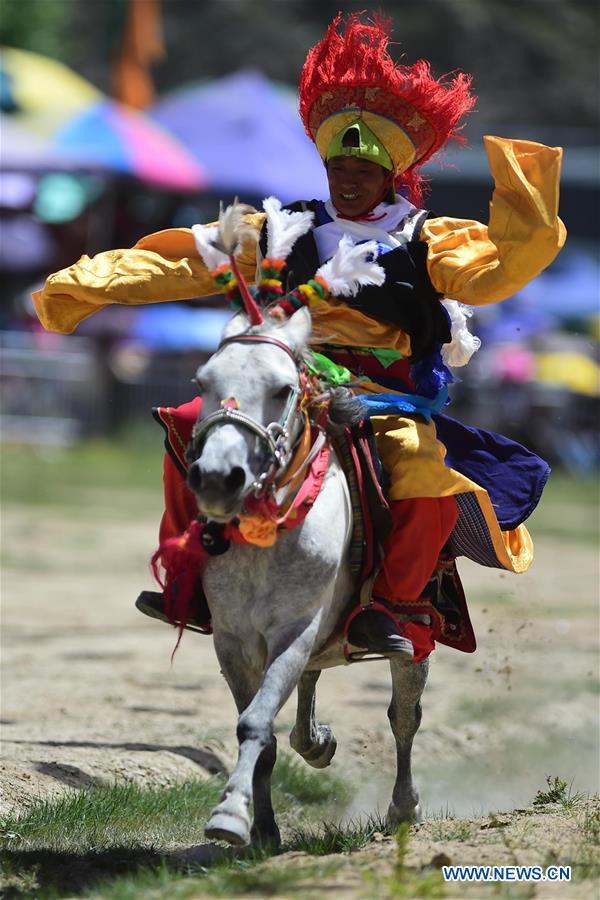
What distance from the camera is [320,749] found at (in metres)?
6.24

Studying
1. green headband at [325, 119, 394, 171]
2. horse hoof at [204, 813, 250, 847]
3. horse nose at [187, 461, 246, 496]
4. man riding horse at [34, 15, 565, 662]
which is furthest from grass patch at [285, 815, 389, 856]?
green headband at [325, 119, 394, 171]

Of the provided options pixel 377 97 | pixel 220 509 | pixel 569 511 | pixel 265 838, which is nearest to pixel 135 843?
pixel 265 838

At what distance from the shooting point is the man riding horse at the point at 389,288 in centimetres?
535

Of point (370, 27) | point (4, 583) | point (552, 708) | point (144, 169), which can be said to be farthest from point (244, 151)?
point (370, 27)

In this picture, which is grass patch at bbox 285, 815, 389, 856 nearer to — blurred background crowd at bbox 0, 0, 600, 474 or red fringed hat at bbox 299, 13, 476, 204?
red fringed hat at bbox 299, 13, 476, 204

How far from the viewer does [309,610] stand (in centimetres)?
500

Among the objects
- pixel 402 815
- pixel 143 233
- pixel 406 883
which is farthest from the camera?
pixel 143 233

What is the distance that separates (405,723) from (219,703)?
2281 mm

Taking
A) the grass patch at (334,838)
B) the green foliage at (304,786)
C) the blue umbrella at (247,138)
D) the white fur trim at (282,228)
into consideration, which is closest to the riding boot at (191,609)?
the grass patch at (334,838)

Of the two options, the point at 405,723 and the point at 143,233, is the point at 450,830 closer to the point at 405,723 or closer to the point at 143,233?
the point at 405,723

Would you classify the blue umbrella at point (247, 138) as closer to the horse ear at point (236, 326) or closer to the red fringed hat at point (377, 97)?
the red fringed hat at point (377, 97)

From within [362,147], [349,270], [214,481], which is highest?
[362,147]

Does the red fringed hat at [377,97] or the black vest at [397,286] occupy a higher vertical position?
the red fringed hat at [377,97]

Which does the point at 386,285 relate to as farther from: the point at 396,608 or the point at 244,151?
the point at 244,151
